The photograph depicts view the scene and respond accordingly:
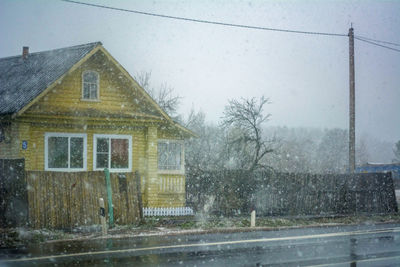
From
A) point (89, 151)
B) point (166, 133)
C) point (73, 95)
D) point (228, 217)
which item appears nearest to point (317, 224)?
point (228, 217)

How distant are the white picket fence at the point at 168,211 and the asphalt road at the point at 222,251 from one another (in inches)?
224

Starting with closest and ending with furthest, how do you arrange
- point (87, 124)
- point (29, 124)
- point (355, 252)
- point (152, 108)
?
point (355, 252)
point (29, 124)
point (87, 124)
point (152, 108)

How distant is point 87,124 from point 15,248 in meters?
9.40

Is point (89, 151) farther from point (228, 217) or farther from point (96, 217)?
point (228, 217)

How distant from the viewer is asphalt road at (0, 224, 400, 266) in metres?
10.6

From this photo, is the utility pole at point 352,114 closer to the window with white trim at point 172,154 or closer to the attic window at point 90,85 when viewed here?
the window with white trim at point 172,154

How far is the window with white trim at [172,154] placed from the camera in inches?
935

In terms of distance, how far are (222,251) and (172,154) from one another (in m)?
12.1

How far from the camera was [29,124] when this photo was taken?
20250 mm

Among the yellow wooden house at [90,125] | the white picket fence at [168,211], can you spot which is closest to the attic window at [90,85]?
the yellow wooden house at [90,125]

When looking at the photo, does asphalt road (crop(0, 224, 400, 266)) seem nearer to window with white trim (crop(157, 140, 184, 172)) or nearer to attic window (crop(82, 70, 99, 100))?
window with white trim (crop(157, 140, 184, 172))

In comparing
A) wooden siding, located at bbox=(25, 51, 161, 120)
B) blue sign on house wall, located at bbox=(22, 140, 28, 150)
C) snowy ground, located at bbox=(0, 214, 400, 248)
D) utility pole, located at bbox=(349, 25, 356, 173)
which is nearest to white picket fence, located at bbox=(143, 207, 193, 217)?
snowy ground, located at bbox=(0, 214, 400, 248)

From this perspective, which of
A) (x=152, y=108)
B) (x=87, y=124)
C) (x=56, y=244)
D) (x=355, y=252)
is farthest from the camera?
(x=152, y=108)

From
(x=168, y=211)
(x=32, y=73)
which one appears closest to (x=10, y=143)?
(x=32, y=73)
